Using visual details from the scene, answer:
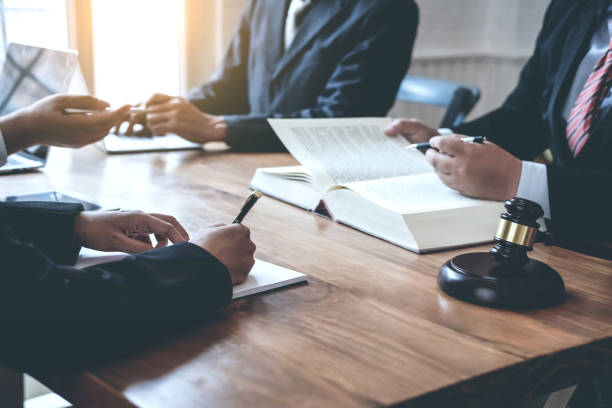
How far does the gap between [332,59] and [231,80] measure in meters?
0.48

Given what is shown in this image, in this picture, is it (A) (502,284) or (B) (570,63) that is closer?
(A) (502,284)

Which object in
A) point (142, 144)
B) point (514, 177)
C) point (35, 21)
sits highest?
point (35, 21)

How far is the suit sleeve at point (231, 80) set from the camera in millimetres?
2154

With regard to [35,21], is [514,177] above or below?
below

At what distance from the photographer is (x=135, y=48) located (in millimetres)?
2445

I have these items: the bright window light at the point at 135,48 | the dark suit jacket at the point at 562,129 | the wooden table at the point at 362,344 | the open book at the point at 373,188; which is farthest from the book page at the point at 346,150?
the bright window light at the point at 135,48

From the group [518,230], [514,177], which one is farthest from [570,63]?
[518,230]

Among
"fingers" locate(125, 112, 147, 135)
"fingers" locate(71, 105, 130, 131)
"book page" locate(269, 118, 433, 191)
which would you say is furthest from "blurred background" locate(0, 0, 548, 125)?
"book page" locate(269, 118, 433, 191)

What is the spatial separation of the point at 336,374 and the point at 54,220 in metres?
0.40

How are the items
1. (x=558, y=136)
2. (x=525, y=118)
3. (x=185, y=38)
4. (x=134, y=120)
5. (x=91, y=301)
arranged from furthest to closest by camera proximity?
1. (x=185, y=38)
2. (x=525, y=118)
3. (x=134, y=120)
4. (x=558, y=136)
5. (x=91, y=301)

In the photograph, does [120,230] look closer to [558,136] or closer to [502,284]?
[502,284]

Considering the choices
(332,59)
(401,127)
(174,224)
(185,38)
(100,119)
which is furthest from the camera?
(185,38)

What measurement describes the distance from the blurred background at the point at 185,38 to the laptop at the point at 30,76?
1.41 feet

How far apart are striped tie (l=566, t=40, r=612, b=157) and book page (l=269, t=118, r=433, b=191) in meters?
0.41
